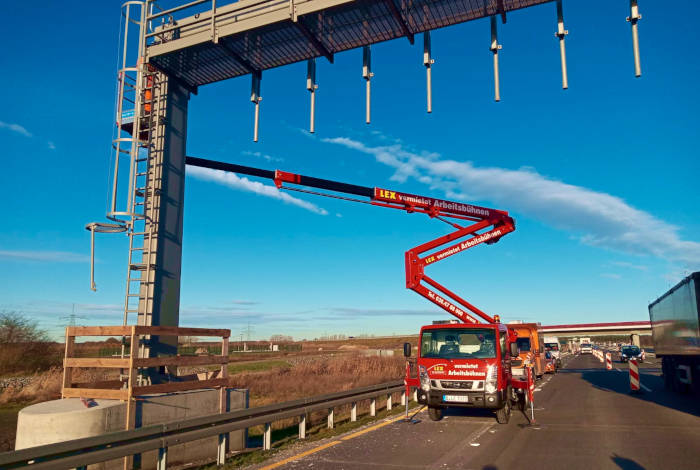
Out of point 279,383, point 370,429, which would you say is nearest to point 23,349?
point 279,383

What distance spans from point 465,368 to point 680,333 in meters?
9.03

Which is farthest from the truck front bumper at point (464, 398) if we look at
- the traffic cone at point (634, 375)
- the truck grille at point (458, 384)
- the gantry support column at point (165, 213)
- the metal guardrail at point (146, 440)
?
the traffic cone at point (634, 375)

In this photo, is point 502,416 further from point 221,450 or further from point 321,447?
point 221,450

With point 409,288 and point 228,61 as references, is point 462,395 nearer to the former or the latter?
point 409,288

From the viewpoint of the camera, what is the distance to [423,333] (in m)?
12.7

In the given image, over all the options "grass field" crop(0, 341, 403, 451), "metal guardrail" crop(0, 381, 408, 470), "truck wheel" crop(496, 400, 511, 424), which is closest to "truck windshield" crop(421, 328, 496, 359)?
"truck wheel" crop(496, 400, 511, 424)

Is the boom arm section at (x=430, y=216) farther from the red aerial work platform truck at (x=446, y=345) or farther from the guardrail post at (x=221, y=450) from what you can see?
the guardrail post at (x=221, y=450)

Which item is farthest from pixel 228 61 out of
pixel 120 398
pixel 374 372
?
pixel 374 372

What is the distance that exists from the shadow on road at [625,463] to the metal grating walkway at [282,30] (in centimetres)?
776

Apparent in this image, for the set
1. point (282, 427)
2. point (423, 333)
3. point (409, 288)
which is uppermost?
point (409, 288)

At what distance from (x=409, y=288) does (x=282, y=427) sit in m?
5.23

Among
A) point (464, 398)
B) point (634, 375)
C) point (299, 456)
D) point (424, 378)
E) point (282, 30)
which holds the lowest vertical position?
point (299, 456)

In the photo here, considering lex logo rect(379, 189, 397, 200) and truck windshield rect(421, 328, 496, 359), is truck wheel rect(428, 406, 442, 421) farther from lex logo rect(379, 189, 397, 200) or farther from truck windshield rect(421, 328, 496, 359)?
lex logo rect(379, 189, 397, 200)

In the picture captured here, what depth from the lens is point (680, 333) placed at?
52.9 ft
